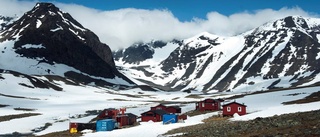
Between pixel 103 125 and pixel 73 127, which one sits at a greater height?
pixel 103 125

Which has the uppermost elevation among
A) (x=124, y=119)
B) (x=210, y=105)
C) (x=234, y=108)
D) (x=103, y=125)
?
(x=210, y=105)

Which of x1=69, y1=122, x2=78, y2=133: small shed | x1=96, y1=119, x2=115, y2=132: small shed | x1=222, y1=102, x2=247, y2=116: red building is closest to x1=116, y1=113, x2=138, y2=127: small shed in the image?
x1=96, y1=119, x2=115, y2=132: small shed

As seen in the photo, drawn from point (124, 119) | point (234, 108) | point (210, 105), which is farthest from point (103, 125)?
point (210, 105)

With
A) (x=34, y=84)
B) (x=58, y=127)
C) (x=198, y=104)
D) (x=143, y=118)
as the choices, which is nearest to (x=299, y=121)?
(x=143, y=118)

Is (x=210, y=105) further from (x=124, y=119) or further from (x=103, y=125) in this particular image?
(x=103, y=125)

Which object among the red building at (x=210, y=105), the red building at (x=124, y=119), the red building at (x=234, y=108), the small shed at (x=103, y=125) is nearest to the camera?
the small shed at (x=103, y=125)

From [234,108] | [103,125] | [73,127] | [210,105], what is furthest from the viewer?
[210,105]

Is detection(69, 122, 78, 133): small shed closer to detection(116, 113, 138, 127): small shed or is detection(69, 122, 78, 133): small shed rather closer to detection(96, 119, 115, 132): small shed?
detection(96, 119, 115, 132): small shed

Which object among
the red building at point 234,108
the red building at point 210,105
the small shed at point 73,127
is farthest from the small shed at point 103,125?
the red building at point 210,105

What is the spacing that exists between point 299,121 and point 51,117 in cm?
7248

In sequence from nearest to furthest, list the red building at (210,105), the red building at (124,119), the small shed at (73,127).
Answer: the small shed at (73,127) < the red building at (124,119) < the red building at (210,105)

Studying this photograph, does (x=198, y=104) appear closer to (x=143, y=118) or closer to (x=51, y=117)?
(x=143, y=118)

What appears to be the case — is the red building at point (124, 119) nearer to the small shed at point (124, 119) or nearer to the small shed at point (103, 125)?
the small shed at point (124, 119)

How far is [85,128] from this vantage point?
75625mm
